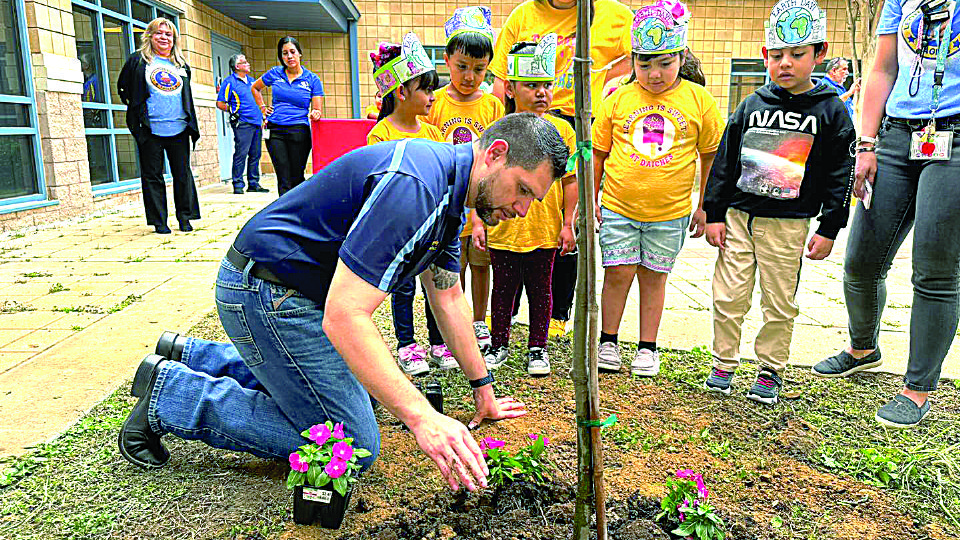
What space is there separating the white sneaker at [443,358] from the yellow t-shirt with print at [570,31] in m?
1.33

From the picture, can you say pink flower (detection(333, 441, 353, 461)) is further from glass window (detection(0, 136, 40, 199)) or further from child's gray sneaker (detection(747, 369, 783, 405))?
glass window (detection(0, 136, 40, 199))

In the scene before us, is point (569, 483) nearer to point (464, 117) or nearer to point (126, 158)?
point (464, 117)

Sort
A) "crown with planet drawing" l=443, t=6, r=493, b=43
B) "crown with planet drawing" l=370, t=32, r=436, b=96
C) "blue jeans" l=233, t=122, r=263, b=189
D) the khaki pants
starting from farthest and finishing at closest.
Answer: "blue jeans" l=233, t=122, r=263, b=189, "crown with planet drawing" l=443, t=6, r=493, b=43, "crown with planet drawing" l=370, t=32, r=436, b=96, the khaki pants

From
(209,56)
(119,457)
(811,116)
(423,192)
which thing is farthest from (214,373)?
(209,56)

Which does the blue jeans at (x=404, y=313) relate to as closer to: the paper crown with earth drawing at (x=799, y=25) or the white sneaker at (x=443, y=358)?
the white sneaker at (x=443, y=358)

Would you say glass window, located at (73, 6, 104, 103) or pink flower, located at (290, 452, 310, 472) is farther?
glass window, located at (73, 6, 104, 103)

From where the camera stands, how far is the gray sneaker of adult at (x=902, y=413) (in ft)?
9.00

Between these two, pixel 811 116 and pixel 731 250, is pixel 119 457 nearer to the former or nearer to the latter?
pixel 731 250

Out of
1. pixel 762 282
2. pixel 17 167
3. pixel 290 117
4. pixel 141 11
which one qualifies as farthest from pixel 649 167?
pixel 141 11

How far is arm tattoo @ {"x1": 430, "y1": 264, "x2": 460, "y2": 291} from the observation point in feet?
7.74

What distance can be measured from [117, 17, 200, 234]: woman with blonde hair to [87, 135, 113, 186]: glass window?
169 cm

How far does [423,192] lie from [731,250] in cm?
176

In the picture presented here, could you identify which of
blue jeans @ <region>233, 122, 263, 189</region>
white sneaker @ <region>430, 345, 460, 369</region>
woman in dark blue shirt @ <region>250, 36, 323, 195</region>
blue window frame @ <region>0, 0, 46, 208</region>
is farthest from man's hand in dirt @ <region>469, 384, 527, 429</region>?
blue jeans @ <region>233, 122, 263, 189</region>

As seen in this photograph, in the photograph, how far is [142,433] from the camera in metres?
2.32
